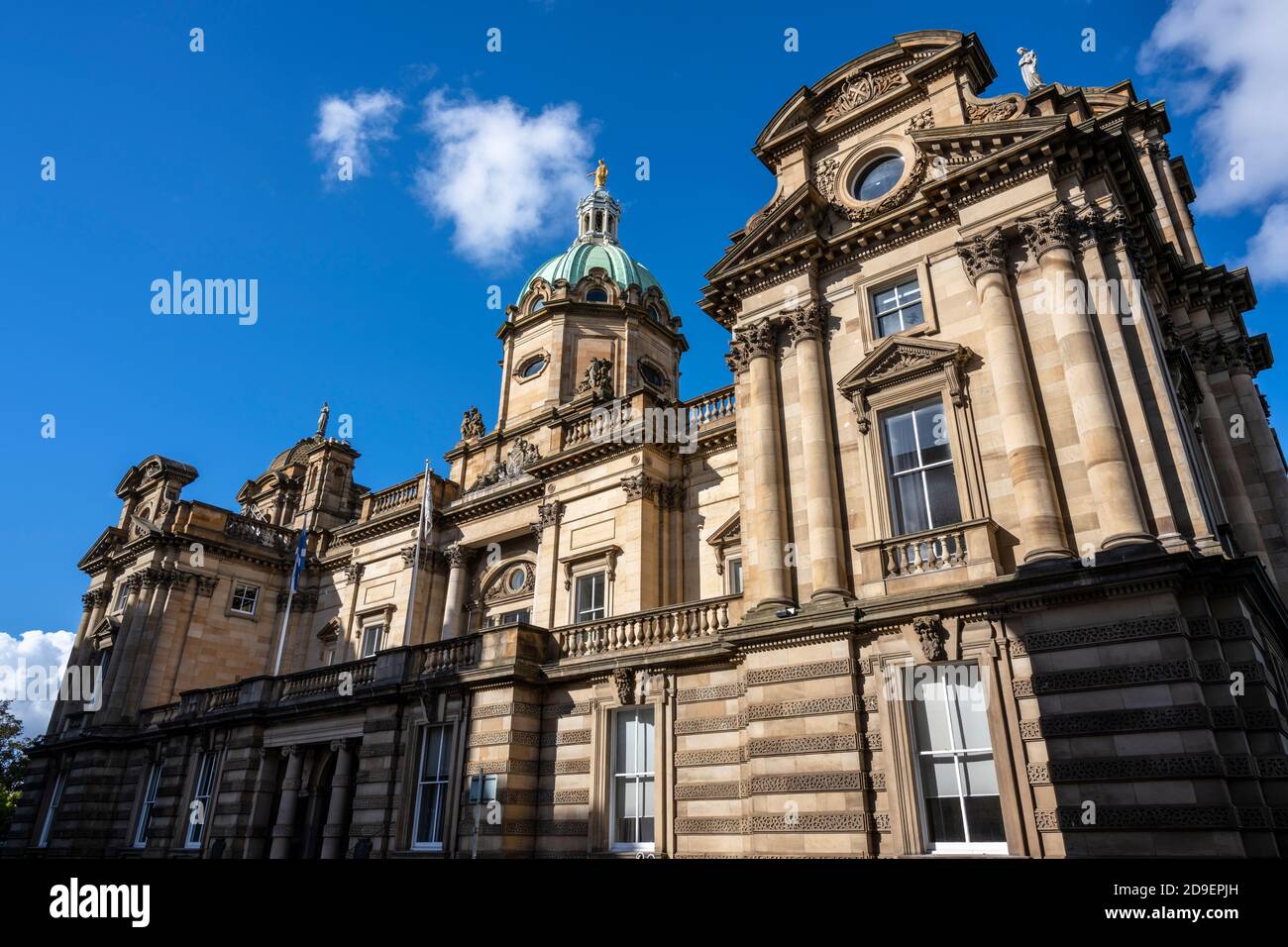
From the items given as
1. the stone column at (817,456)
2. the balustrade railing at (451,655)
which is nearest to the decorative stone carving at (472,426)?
the balustrade railing at (451,655)

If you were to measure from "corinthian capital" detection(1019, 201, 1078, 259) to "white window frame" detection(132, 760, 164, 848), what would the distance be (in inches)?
1325

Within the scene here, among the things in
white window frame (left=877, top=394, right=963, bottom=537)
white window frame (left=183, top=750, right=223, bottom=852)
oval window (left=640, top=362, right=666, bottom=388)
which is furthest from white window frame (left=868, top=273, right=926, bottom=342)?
white window frame (left=183, top=750, right=223, bottom=852)

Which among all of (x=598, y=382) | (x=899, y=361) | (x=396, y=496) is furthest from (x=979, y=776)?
(x=396, y=496)

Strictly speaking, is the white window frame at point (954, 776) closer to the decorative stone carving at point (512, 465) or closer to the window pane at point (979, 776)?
the window pane at point (979, 776)

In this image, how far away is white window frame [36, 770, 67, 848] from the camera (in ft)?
108

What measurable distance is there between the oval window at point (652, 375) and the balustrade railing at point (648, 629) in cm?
1923

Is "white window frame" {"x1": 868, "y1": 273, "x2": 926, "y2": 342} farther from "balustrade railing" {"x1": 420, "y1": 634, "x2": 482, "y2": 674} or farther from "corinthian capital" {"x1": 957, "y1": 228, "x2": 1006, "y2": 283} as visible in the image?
"balustrade railing" {"x1": 420, "y1": 634, "x2": 482, "y2": 674}

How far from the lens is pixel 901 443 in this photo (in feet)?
54.7

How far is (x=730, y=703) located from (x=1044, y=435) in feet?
27.4

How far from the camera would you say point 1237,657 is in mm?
11984

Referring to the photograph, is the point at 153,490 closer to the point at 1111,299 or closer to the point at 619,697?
the point at 619,697

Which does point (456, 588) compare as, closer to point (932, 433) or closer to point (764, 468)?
point (764, 468)
